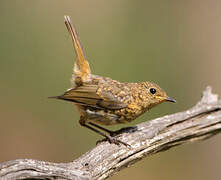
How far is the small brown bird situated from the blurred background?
7.52 ft

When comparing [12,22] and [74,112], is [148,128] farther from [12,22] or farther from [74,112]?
[12,22]

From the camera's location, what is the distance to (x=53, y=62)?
27.0 ft

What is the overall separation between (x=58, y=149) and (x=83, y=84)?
241cm

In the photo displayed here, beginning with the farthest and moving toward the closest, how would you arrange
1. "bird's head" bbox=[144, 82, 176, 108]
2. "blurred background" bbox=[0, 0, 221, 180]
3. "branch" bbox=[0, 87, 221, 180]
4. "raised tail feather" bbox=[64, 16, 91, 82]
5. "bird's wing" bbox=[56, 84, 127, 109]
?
"blurred background" bbox=[0, 0, 221, 180] → "raised tail feather" bbox=[64, 16, 91, 82] → "bird's head" bbox=[144, 82, 176, 108] → "bird's wing" bbox=[56, 84, 127, 109] → "branch" bbox=[0, 87, 221, 180]

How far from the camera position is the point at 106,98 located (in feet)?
16.8

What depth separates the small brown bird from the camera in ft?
16.3

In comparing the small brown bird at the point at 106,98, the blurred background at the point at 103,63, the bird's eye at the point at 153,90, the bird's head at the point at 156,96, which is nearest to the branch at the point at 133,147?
the small brown bird at the point at 106,98

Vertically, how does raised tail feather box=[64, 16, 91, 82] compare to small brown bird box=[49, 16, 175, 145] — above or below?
above

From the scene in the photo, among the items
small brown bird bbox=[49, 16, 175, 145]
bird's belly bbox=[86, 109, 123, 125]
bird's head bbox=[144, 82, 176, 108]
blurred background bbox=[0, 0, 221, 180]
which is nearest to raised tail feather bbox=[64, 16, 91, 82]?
small brown bird bbox=[49, 16, 175, 145]

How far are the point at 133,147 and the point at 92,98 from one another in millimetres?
872

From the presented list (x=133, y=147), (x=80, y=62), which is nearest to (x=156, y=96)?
(x=133, y=147)

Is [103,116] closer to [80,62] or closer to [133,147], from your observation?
[133,147]

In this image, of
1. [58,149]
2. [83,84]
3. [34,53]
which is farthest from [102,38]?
[83,84]

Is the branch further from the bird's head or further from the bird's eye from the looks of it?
the bird's eye
